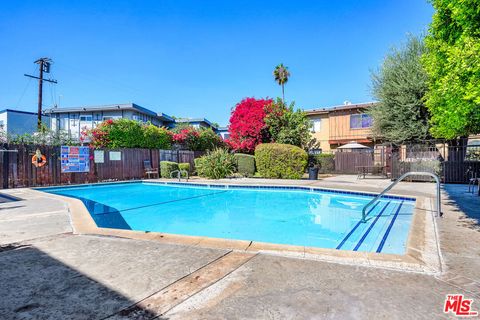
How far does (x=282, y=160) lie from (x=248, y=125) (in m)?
4.84

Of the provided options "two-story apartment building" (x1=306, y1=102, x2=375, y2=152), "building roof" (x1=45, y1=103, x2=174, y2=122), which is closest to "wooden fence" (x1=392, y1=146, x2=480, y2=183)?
"two-story apartment building" (x1=306, y1=102, x2=375, y2=152)

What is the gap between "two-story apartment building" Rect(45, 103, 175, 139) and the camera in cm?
2841

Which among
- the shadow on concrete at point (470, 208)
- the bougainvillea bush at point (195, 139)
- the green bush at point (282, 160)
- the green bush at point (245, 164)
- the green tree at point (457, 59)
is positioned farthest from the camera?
the bougainvillea bush at point (195, 139)

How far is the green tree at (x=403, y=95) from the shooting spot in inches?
627

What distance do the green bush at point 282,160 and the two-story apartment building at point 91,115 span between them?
16.4 m

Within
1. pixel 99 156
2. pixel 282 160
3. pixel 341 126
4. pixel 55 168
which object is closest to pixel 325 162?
pixel 341 126

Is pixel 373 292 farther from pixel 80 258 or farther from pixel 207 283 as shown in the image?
pixel 80 258

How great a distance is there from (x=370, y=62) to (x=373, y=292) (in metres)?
20.0

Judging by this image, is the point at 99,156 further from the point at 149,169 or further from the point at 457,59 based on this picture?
the point at 457,59

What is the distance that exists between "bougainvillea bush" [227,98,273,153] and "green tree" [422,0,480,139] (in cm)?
1323

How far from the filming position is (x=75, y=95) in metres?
32.8

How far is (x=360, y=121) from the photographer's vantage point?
77.6 feet

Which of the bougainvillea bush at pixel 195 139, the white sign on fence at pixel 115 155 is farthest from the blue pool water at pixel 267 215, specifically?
the bougainvillea bush at pixel 195 139

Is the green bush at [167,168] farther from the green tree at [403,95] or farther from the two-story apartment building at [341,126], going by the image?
the green tree at [403,95]
